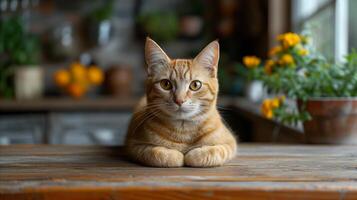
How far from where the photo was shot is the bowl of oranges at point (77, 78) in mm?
3412

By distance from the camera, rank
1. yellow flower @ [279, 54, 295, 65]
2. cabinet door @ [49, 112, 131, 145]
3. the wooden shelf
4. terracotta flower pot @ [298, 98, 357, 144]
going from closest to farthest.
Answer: terracotta flower pot @ [298, 98, 357, 144] → yellow flower @ [279, 54, 295, 65] → the wooden shelf → cabinet door @ [49, 112, 131, 145]

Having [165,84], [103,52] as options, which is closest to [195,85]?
[165,84]

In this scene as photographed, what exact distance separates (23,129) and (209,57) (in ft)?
7.11

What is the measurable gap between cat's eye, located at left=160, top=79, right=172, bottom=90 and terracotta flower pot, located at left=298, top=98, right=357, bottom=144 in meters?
0.54

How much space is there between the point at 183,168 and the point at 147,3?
2764mm

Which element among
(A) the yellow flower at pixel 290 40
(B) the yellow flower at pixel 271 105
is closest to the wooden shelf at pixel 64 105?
(B) the yellow flower at pixel 271 105

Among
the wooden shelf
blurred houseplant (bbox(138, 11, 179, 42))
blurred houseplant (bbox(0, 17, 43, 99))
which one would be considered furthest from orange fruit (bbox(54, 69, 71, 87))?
blurred houseplant (bbox(138, 11, 179, 42))

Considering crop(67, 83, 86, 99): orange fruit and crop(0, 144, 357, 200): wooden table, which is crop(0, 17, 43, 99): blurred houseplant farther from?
crop(0, 144, 357, 200): wooden table

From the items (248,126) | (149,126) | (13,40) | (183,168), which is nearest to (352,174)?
(183,168)

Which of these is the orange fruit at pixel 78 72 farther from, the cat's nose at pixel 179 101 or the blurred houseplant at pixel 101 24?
the cat's nose at pixel 179 101

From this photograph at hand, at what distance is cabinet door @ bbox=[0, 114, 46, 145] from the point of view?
3152 millimetres

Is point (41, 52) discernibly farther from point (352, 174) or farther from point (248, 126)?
point (352, 174)

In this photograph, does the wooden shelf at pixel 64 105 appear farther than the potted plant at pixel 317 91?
Yes

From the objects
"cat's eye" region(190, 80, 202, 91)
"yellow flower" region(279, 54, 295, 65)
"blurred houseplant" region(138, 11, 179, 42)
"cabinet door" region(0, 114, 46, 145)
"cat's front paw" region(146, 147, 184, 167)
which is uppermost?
"blurred houseplant" region(138, 11, 179, 42)
